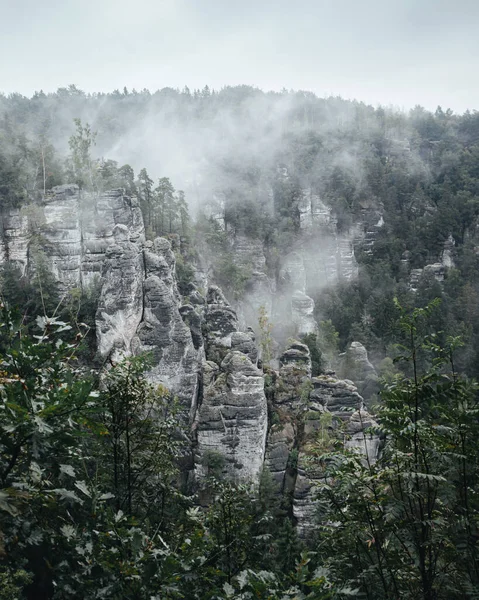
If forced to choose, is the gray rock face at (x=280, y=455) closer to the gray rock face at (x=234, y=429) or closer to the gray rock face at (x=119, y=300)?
the gray rock face at (x=234, y=429)

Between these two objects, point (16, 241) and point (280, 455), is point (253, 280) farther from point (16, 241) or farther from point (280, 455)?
point (280, 455)

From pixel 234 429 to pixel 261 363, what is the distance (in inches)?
260

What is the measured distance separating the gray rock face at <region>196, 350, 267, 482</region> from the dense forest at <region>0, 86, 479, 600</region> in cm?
87

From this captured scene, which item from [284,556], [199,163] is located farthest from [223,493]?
[199,163]

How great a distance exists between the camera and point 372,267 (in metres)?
71.2

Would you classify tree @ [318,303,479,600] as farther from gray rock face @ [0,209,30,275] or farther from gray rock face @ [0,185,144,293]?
gray rock face @ [0,209,30,275]

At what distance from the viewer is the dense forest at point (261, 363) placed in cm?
392

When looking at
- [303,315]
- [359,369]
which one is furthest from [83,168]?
[359,369]

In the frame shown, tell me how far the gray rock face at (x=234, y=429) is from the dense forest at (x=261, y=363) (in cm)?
87

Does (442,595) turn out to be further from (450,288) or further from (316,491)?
(450,288)

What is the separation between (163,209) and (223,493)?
44.3 m

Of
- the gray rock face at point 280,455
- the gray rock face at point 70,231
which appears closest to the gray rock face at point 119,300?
the gray rock face at point 70,231

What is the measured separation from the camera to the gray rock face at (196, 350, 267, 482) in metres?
24.4

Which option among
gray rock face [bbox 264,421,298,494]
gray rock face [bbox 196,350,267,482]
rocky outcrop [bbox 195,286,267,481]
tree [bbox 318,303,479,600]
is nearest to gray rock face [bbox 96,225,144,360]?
rocky outcrop [bbox 195,286,267,481]
